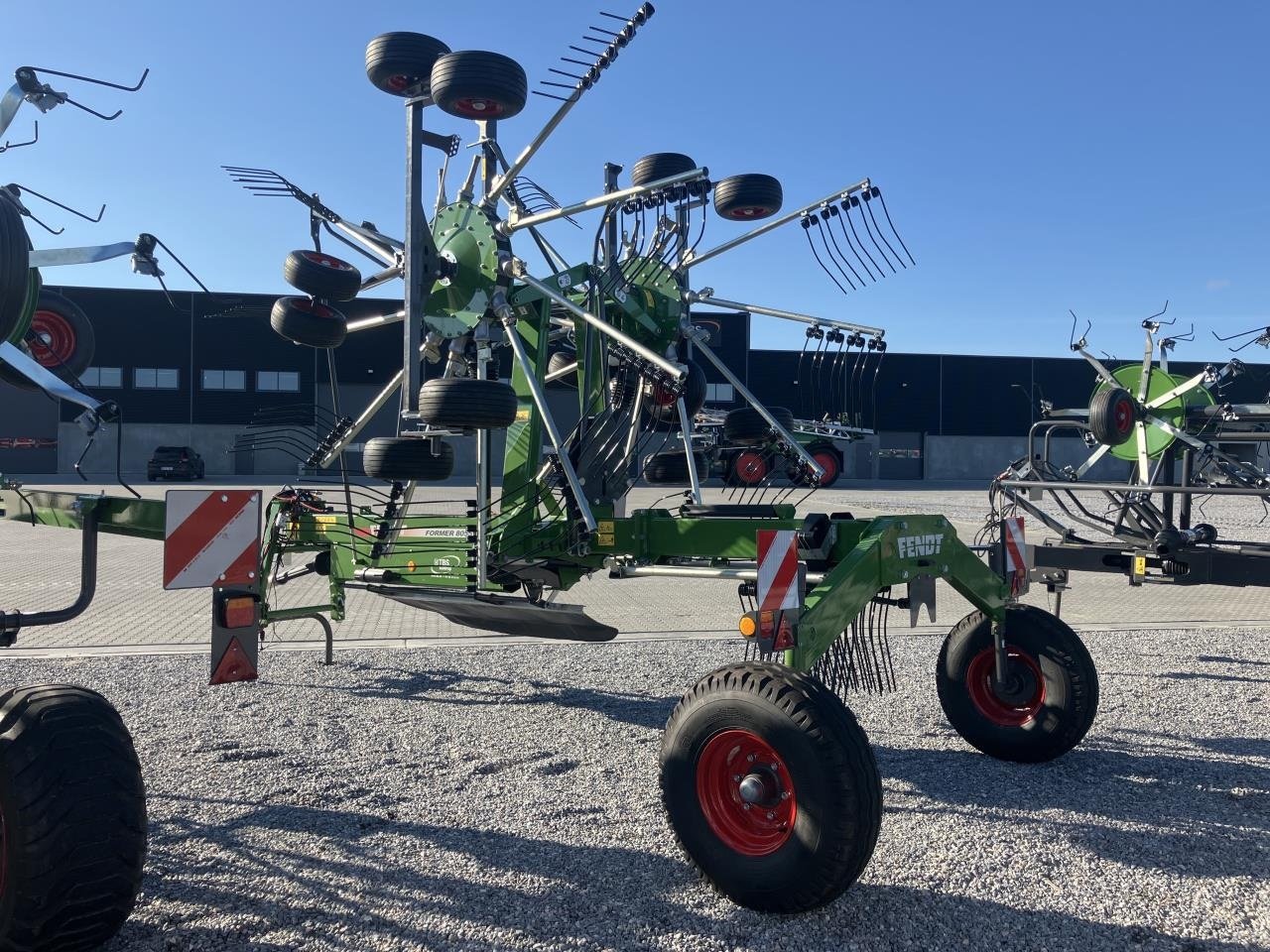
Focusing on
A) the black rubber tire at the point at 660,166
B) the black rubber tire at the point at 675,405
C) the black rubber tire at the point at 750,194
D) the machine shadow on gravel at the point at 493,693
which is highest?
the black rubber tire at the point at 660,166

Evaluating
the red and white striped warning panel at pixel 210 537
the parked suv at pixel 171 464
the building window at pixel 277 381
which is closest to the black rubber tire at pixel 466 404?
the red and white striped warning panel at pixel 210 537

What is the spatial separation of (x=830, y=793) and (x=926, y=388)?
42.3 m

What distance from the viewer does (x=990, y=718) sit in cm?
488

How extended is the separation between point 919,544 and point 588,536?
1.63 m

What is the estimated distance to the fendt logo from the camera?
414cm

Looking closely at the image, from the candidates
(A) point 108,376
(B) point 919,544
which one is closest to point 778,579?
(B) point 919,544

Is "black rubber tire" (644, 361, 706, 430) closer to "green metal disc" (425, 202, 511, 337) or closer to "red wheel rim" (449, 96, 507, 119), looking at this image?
"green metal disc" (425, 202, 511, 337)

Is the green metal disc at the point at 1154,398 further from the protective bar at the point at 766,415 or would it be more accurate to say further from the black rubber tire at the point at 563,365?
the black rubber tire at the point at 563,365

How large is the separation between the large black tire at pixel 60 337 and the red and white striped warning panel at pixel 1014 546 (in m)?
4.17

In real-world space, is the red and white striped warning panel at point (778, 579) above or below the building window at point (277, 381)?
below

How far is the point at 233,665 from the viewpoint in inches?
140

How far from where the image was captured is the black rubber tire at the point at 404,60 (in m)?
5.20

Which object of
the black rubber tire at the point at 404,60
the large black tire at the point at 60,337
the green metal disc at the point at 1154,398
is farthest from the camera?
the green metal disc at the point at 1154,398

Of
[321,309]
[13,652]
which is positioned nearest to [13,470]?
[13,652]
